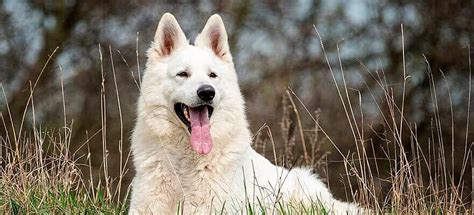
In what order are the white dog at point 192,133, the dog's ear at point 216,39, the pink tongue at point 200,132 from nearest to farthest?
1. the white dog at point 192,133
2. the pink tongue at point 200,132
3. the dog's ear at point 216,39

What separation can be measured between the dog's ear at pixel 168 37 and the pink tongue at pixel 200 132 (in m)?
0.54

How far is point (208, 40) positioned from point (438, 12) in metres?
6.25

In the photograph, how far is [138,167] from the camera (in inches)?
189

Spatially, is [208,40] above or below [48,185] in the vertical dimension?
above

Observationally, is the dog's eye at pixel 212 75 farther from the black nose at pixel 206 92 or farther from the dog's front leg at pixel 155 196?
the dog's front leg at pixel 155 196

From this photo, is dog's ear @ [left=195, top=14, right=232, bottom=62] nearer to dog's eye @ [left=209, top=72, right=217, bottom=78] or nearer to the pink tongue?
dog's eye @ [left=209, top=72, right=217, bottom=78]

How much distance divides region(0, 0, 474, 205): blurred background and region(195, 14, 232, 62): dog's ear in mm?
5151

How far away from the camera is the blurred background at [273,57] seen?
10297mm

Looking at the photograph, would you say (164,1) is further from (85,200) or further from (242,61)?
(85,200)

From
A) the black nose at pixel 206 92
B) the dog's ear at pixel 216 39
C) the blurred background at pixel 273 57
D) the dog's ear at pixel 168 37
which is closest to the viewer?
the black nose at pixel 206 92

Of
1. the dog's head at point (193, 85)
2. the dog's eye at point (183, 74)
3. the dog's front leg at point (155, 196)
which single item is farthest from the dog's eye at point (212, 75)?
the dog's front leg at point (155, 196)

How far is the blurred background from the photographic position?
1030cm

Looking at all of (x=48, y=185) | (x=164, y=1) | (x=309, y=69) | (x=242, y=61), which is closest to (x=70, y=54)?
(x=164, y=1)

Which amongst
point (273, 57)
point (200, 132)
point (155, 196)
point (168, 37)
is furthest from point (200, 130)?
point (273, 57)
